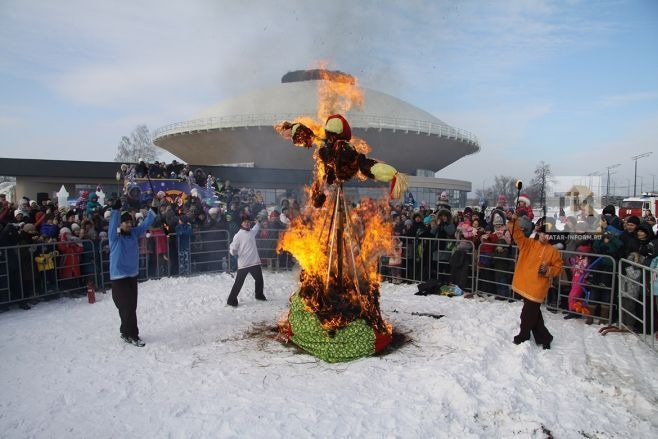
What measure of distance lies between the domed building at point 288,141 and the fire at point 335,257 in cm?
3179

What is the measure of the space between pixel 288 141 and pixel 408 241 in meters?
28.3

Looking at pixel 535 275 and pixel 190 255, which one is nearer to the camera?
pixel 535 275

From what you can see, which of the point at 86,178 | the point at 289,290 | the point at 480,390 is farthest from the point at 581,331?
the point at 86,178

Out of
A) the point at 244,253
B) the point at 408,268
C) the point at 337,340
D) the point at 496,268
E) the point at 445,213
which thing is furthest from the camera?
the point at 408,268

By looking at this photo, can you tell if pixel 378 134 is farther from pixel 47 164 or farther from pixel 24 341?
pixel 24 341

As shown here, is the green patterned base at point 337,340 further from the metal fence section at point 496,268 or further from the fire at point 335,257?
the metal fence section at point 496,268

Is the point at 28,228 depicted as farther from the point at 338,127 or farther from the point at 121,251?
the point at 338,127

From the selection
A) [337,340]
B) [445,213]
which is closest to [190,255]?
[445,213]

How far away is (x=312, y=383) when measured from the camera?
5102mm

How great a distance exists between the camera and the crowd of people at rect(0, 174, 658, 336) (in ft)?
25.2

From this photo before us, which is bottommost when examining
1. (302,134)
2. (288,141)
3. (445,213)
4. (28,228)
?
(28,228)

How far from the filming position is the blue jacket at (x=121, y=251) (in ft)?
21.3

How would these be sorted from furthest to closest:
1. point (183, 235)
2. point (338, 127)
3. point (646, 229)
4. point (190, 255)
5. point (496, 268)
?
1. point (190, 255)
2. point (183, 235)
3. point (496, 268)
4. point (646, 229)
5. point (338, 127)

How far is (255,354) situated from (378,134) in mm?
36308
